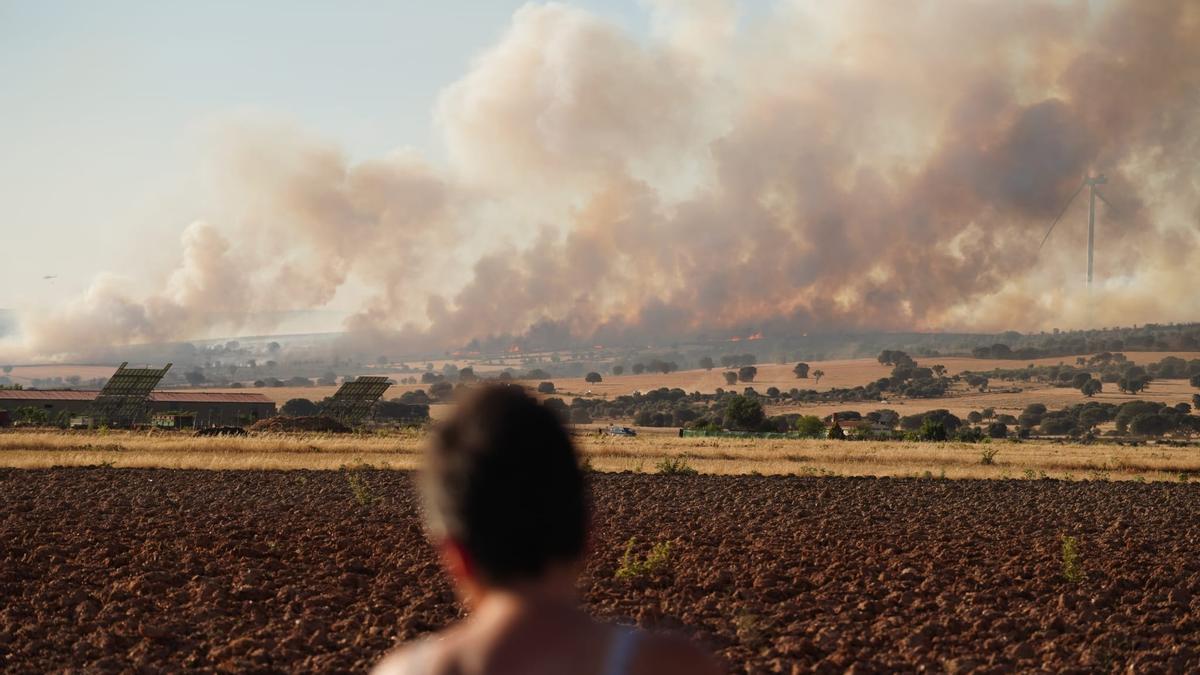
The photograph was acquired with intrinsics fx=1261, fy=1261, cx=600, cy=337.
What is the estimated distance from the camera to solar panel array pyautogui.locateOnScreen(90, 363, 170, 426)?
10812 centimetres

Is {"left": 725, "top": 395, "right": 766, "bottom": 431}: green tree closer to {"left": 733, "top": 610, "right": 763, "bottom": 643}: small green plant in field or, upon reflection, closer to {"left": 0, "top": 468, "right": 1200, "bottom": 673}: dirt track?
{"left": 0, "top": 468, "right": 1200, "bottom": 673}: dirt track

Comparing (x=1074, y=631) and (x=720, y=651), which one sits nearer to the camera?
(x=720, y=651)

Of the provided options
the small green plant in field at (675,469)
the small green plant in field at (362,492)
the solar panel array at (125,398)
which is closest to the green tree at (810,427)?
the solar panel array at (125,398)

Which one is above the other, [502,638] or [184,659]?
[502,638]

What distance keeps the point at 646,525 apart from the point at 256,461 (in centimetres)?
3125

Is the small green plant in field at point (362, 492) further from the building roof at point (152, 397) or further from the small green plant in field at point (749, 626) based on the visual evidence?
the building roof at point (152, 397)

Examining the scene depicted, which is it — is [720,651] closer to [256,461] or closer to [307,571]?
[307,571]

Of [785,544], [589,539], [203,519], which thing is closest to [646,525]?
[785,544]

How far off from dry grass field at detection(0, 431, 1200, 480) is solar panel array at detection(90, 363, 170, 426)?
27.5 m

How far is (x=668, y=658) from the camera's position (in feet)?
9.42

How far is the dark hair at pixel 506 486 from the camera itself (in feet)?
9.64

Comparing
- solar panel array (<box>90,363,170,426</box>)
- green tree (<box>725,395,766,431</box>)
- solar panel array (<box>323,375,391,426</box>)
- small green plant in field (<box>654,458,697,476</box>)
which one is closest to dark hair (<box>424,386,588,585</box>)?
small green plant in field (<box>654,458,697,476</box>)

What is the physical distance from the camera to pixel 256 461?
5906cm

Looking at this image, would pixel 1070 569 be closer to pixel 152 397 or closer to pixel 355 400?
pixel 355 400
